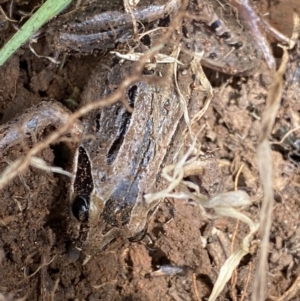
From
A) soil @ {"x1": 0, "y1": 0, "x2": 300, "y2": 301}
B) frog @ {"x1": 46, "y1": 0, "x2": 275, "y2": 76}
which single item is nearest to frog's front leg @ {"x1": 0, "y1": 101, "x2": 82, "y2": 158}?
soil @ {"x1": 0, "y1": 0, "x2": 300, "y2": 301}

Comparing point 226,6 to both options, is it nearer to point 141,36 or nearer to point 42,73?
point 141,36

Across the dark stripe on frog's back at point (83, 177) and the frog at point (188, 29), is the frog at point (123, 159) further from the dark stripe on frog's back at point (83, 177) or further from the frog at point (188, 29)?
the frog at point (188, 29)

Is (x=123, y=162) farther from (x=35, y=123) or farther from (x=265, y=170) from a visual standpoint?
(x=265, y=170)

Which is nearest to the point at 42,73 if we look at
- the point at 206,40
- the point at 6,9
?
the point at 6,9

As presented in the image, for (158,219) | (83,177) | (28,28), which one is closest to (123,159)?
(83,177)

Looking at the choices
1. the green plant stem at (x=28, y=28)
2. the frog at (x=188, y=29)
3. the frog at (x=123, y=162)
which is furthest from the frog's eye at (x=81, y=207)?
the frog at (x=188, y=29)

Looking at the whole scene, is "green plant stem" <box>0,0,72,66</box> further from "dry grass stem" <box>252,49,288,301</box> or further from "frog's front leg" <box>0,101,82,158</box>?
"dry grass stem" <box>252,49,288,301</box>
